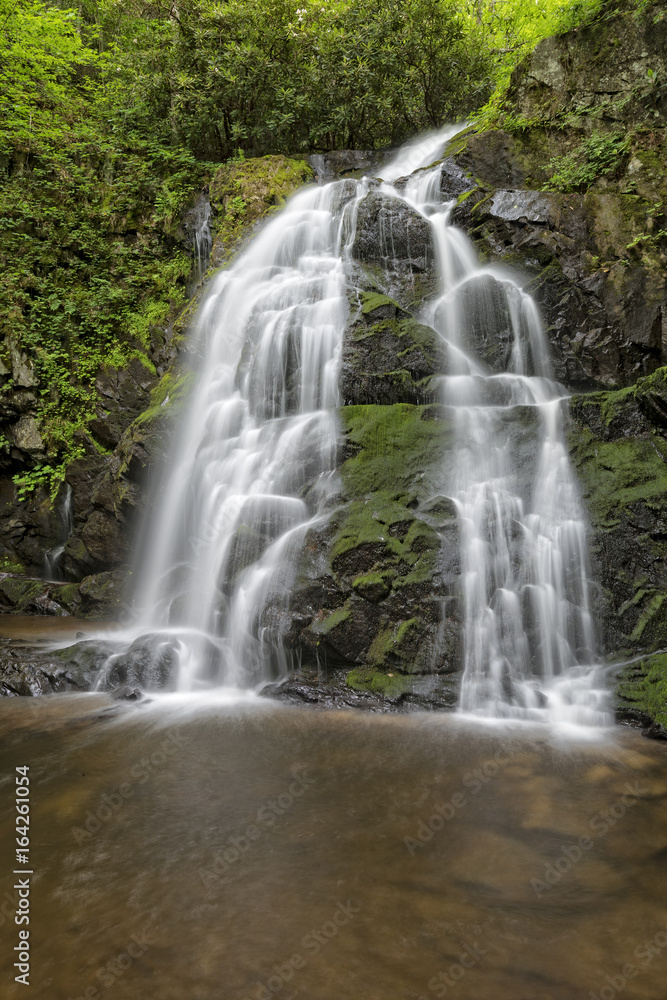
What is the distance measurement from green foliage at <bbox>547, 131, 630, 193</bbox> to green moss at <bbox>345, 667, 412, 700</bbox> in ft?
28.2

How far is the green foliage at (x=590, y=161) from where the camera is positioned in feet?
29.7

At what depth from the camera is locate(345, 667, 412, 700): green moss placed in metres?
5.18

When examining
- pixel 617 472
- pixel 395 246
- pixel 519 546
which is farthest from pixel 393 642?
pixel 395 246

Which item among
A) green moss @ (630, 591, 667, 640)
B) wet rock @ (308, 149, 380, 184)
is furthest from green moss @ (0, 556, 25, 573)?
wet rock @ (308, 149, 380, 184)

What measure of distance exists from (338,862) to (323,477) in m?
4.37

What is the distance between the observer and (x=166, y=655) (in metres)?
5.76

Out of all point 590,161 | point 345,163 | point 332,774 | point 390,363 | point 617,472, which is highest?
point 345,163

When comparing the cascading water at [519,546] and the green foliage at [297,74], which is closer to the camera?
the cascading water at [519,546]

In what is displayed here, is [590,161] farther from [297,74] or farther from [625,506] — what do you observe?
[297,74]

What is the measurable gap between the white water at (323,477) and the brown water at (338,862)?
1.06 m

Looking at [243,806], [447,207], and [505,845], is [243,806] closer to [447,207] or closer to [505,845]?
[505,845]

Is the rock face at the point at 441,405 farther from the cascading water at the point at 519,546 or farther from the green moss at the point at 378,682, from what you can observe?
the cascading water at the point at 519,546

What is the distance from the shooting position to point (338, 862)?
9.51 feet

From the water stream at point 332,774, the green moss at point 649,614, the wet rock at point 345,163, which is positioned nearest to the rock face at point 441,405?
the green moss at point 649,614
